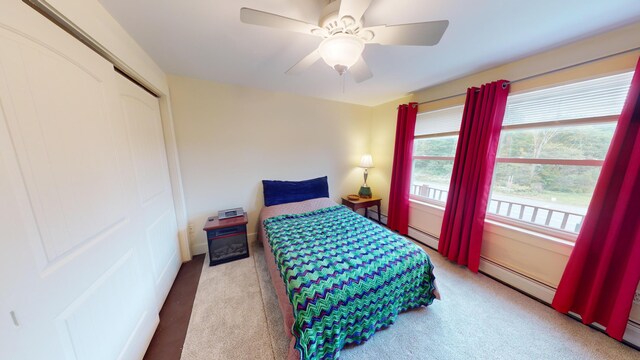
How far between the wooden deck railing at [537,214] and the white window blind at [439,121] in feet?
3.33

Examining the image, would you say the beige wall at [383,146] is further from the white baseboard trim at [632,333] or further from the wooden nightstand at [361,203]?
the white baseboard trim at [632,333]

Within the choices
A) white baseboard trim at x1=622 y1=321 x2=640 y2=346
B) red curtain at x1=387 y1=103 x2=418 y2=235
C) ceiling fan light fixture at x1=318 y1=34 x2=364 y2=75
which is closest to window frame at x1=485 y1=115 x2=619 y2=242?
white baseboard trim at x1=622 y1=321 x2=640 y2=346

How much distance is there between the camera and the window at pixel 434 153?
2418mm

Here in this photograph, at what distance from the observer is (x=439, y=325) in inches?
59.5

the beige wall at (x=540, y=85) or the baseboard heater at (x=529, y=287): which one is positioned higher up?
the beige wall at (x=540, y=85)

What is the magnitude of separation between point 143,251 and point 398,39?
2.36 meters

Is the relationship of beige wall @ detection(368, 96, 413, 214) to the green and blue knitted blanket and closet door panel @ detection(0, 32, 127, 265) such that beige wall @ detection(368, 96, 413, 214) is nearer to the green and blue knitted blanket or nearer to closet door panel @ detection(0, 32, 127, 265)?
the green and blue knitted blanket

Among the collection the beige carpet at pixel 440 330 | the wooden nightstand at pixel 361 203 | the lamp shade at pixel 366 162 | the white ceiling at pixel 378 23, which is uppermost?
the white ceiling at pixel 378 23

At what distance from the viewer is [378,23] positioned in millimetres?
1305

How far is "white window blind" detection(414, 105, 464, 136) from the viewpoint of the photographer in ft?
7.62

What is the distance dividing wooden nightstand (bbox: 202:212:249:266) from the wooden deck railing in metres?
2.95

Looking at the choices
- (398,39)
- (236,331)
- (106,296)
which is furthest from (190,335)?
(398,39)

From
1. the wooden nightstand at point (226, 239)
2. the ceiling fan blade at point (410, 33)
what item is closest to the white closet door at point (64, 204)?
the wooden nightstand at point (226, 239)

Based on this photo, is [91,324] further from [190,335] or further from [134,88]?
[134,88]
